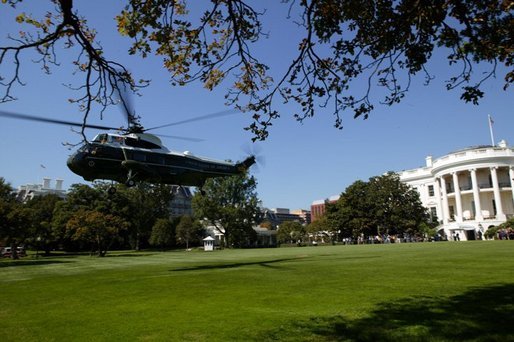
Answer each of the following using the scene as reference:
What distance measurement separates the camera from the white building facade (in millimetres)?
70844

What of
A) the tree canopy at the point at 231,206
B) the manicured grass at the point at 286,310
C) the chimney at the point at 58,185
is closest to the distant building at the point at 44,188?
the chimney at the point at 58,185

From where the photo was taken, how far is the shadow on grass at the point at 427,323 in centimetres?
587

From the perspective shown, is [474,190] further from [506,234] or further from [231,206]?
[231,206]

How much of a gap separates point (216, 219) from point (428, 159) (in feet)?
171

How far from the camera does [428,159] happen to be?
95.3m

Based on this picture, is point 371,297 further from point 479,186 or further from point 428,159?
point 428,159

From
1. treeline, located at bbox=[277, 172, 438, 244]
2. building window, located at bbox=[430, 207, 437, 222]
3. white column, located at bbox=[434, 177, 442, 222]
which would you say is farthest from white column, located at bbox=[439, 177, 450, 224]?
building window, located at bbox=[430, 207, 437, 222]

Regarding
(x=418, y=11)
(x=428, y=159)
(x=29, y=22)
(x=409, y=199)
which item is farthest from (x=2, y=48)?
(x=428, y=159)

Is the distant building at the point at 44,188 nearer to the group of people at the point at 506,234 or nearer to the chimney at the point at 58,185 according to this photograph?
the chimney at the point at 58,185

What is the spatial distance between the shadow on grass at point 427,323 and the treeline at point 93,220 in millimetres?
38174

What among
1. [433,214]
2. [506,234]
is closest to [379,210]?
[433,214]

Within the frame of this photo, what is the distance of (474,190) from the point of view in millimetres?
72875

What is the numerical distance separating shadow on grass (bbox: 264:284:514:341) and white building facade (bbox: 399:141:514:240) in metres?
64.6

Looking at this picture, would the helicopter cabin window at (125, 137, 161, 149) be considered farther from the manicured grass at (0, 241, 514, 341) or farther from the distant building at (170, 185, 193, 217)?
the distant building at (170, 185, 193, 217)
